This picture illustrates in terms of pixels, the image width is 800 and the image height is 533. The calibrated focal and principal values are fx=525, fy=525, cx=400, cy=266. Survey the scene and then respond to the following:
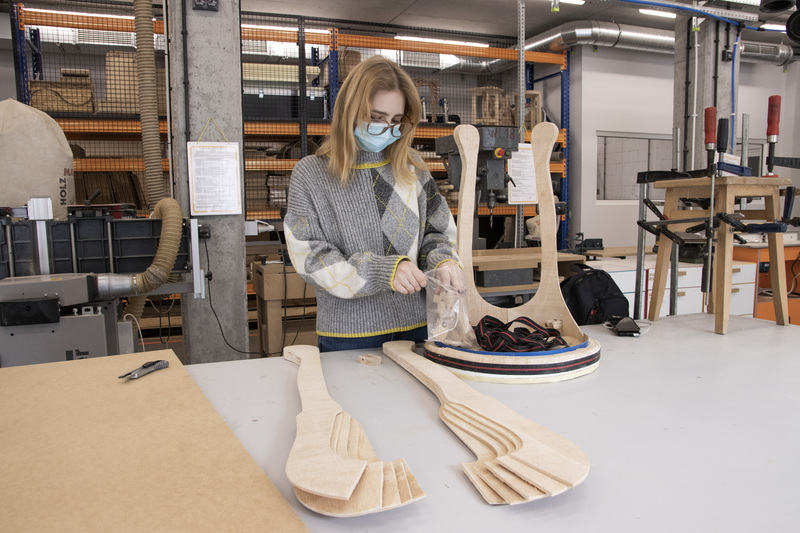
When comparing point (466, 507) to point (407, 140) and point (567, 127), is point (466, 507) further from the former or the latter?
point (567, 127)

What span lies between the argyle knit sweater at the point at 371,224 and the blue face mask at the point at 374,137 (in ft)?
0.12

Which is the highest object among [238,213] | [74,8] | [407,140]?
[74,8]

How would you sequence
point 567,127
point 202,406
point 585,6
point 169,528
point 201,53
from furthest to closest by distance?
point 567,127, point 585,6, point 201,53, point 202,406, point 169,528

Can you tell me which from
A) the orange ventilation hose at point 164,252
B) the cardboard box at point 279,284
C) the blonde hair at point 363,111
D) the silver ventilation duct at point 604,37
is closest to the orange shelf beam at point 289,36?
the silver ventilation duct at point 604,37

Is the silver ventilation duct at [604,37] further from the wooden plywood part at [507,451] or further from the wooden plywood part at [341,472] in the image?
the wooden plywood part at [341,472]

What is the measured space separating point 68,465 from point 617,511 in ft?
2.15

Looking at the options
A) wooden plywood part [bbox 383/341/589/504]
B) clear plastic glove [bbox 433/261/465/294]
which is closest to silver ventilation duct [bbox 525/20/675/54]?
clear plastic glove [bbox 433/261/465/294]

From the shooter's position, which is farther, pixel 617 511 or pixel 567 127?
pixel 567 127

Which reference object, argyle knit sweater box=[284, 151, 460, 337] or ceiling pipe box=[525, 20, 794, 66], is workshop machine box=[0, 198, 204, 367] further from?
ceiling pipe box=[525, 20, 794, 66]

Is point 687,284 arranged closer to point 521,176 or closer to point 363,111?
point 521,176

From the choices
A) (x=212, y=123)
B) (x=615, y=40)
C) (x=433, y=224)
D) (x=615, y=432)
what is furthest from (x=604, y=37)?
(x=615, y=432)

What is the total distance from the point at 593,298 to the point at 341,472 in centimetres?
→ 206

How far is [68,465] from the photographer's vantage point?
2.14ft

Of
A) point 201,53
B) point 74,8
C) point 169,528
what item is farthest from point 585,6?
point 169,528
